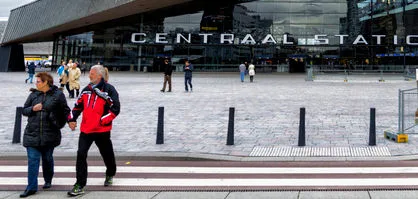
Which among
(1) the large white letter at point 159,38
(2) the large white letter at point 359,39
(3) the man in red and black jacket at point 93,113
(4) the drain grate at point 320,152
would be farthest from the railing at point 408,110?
(1) the large white letter at point 159,38

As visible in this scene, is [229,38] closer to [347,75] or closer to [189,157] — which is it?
[347,75]

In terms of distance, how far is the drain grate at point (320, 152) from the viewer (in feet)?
24.3

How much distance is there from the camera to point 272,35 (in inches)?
1719

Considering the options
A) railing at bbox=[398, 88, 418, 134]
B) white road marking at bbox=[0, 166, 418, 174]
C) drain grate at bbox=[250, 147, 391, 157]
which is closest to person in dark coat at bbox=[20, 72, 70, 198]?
white road marking at bbox=[0, 166, 418, 174]

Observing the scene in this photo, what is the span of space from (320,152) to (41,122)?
16.8 ft

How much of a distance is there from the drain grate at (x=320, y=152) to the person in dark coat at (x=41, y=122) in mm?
3756

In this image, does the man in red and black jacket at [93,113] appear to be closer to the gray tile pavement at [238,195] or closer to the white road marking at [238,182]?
the gray tile pavement at [238,195]

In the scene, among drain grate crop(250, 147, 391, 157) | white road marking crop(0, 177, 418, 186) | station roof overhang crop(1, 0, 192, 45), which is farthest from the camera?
station roof overhang crop(1, 0, 192, 45)

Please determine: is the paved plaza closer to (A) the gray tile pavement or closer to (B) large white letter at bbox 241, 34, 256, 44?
(A) the gray tile pavement

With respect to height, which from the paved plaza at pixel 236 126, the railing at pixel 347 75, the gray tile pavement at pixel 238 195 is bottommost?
the gray tile pavement at pixel 238 195

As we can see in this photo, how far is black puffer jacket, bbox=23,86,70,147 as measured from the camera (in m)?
5.04

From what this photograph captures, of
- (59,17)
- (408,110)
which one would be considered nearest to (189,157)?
(408,110)

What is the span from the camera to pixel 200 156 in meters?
→ 7.29

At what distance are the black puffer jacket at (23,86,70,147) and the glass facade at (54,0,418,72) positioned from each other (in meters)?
39.4
